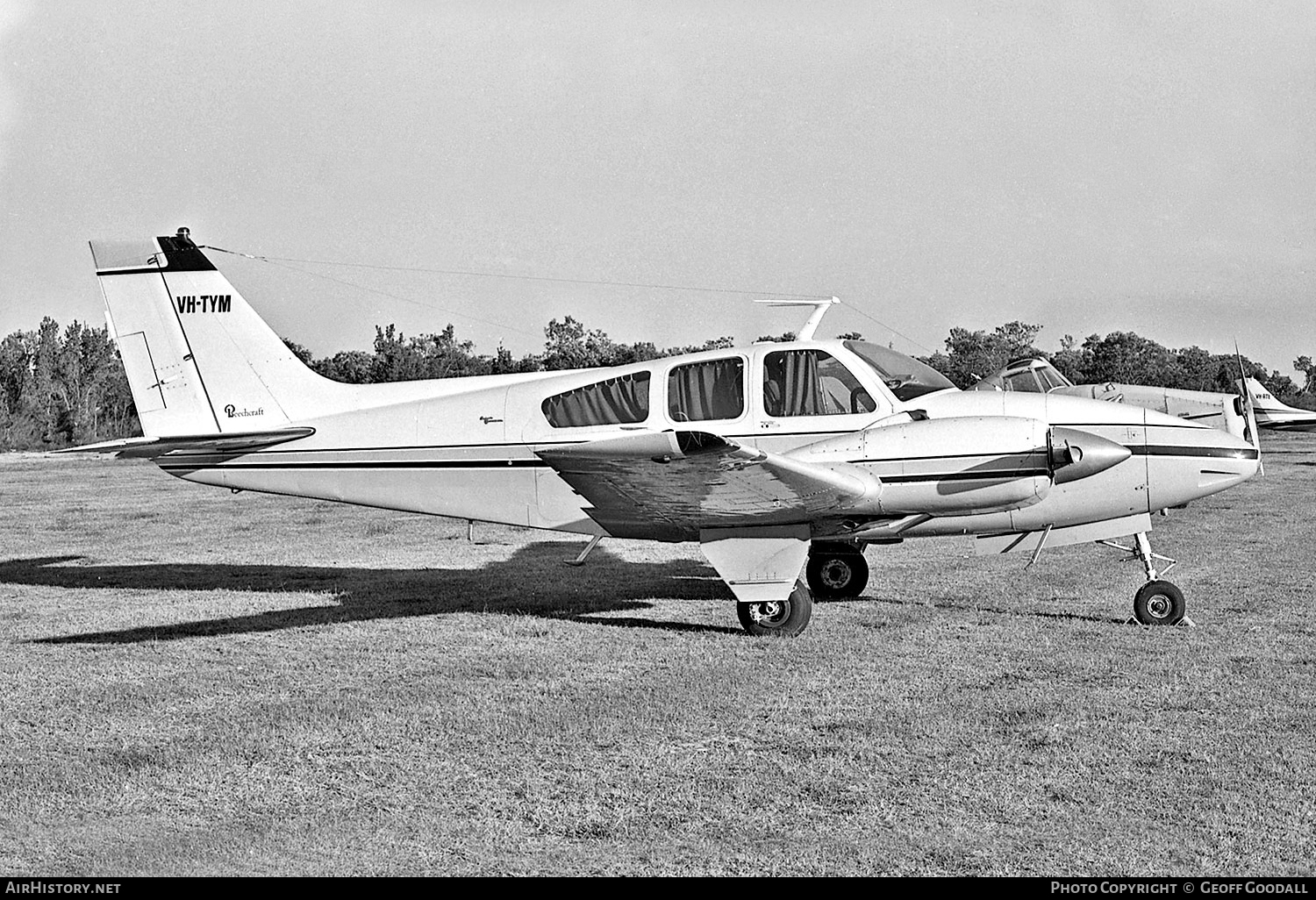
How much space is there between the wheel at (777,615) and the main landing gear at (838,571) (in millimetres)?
2004

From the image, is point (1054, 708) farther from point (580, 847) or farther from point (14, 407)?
point (14, 407)

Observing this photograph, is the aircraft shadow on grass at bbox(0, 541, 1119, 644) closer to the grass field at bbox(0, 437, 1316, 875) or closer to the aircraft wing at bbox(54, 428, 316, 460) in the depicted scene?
the grass field at bbox(0, 437, 1316, 875)

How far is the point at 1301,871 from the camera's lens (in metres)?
4.16

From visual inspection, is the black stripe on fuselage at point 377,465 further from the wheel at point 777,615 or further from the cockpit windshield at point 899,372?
the cockpit windshield at point 899,372

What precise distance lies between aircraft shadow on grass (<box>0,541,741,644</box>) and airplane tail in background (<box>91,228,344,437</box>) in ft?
6.14

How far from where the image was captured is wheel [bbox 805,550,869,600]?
1130cm

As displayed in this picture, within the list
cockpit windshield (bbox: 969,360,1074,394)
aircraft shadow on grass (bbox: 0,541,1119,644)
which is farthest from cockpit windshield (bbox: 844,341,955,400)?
cockpit windshield (bbox: 969,360,1074,394)

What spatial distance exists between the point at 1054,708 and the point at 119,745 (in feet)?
15.9

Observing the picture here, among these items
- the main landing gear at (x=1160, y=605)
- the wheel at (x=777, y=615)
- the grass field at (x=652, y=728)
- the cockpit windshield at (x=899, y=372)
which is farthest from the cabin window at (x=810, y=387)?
the main landing gear at (x=1160, y=605)

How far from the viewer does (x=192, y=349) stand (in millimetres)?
11516

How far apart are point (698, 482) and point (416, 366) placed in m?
56.6

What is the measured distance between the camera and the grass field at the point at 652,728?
4539 mm
